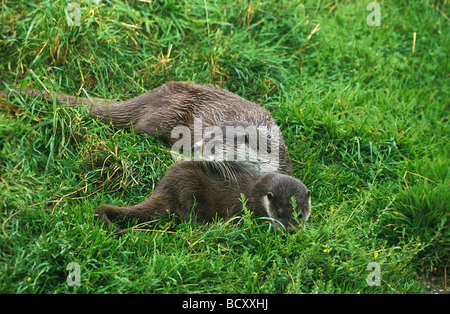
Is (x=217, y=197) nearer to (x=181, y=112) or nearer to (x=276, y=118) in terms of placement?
(x=181, y=112)

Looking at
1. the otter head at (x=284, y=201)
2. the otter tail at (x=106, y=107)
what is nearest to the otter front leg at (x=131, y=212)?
the otter head at (x=284, y=201)

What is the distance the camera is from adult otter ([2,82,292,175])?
336cm

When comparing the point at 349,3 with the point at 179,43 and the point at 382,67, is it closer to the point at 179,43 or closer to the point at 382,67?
the point at 382,67

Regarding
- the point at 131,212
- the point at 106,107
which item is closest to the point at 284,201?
the point at 131,212

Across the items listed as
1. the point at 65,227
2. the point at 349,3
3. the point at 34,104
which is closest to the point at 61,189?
the point at 65,227

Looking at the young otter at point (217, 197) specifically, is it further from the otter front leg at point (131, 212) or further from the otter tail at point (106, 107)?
the otter tail at point (106, 107)

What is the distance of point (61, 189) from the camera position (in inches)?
115

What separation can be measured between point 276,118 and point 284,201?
3.45ft

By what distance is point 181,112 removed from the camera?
348 cm

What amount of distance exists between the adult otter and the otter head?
0.37m

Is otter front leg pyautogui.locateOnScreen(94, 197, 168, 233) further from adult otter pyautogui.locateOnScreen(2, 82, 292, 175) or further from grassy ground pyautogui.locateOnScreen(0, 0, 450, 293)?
adult otter pyautogui.locateOnScreen(2, 82, 292, 175)

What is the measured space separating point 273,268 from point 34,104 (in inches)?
74.0
